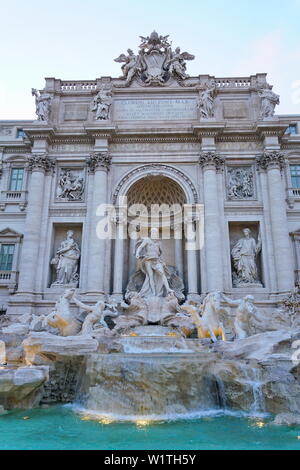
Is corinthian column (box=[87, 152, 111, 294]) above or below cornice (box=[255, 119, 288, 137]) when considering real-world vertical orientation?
below

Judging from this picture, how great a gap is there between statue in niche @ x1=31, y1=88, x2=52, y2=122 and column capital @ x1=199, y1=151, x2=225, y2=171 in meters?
9.12

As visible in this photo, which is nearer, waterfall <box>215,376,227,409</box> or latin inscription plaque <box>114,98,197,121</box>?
waterfall <box>215,376,227,409</box>

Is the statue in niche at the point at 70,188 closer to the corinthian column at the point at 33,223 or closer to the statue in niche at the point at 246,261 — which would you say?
the corinthian column at the point at 33,223

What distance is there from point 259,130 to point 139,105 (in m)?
7.19

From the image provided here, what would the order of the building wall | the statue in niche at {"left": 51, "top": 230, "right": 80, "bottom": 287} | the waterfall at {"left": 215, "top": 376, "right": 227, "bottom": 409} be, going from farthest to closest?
the statue in niche at {"left": 51, "top": 230, "right": 80, "bottom": 287}
the building wall
the waterfall at {"left": 215, "top": 376, "right": 227, "bottom": 409}

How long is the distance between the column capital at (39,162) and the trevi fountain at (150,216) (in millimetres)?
80

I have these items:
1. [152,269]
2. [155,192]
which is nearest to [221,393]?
[152,269]

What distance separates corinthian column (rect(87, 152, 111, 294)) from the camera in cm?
1680

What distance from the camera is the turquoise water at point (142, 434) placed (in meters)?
5.90

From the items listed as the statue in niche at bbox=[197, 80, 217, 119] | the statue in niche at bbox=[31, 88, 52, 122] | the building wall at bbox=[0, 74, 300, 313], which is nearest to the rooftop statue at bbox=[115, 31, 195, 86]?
the building wall at bbox=[0, 74, 300, 313]

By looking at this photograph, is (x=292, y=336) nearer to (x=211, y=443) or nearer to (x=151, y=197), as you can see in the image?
(x=211, y=443)

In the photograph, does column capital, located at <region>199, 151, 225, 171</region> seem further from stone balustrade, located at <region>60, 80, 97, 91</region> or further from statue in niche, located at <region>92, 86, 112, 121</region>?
stone balustrade, located at <region>60, 80, 97, 91</region>

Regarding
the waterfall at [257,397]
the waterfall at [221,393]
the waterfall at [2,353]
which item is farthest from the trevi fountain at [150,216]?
the waterfall at [257,397]
